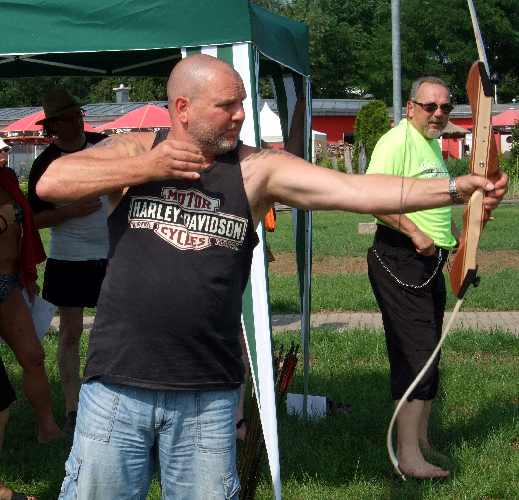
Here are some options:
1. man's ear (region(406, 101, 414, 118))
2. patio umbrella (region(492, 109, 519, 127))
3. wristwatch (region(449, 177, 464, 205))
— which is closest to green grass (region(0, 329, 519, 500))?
man's ear (region(406, 101, 414, 118))

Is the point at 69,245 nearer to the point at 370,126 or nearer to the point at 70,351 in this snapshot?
the point at 70,351

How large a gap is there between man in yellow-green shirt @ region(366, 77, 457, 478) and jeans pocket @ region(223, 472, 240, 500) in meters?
2.09

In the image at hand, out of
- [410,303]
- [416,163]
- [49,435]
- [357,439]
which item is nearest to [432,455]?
[357,439]

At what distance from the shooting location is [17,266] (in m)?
5.15

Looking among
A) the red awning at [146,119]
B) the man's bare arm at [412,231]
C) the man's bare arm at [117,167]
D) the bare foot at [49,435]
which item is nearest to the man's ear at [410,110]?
the man's bare arm at [412,231]

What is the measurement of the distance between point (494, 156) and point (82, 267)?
357 cm

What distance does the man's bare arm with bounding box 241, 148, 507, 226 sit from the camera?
296 cm

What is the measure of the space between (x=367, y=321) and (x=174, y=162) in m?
6.88

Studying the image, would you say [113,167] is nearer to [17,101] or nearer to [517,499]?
[517,499]

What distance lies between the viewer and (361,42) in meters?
73.9

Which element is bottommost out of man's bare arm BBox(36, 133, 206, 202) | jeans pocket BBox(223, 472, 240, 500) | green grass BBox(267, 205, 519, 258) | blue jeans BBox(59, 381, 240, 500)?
green grass BBox(267, 205, 519, 258)

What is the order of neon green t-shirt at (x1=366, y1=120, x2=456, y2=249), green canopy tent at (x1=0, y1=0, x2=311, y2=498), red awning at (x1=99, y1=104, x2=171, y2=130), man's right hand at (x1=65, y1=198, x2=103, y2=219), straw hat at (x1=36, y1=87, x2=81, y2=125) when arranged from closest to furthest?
green canopy tent at (x1=0, y1=0, x2=311, y2=498) < neon green t-shirt at (x1=366, y1=120, x2=456, y2=249) < man's right hand at (x1=65, y1=198, x2=103, y2=219) < straw hat at (x1=36, y1=87, x2=81, y2=125) < red awning at (x1=99, y1=104, x2=171, y2=130)

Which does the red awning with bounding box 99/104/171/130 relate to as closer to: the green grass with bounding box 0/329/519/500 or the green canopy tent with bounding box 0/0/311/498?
the green grass with bounding box 0/329/519/500

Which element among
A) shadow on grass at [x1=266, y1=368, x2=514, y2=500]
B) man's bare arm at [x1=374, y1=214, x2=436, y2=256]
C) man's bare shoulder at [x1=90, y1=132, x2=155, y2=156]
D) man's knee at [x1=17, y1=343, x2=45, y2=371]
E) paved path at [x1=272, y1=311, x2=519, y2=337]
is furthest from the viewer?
paved path at [x1=272, y1=311, x2=519, y2=337]
